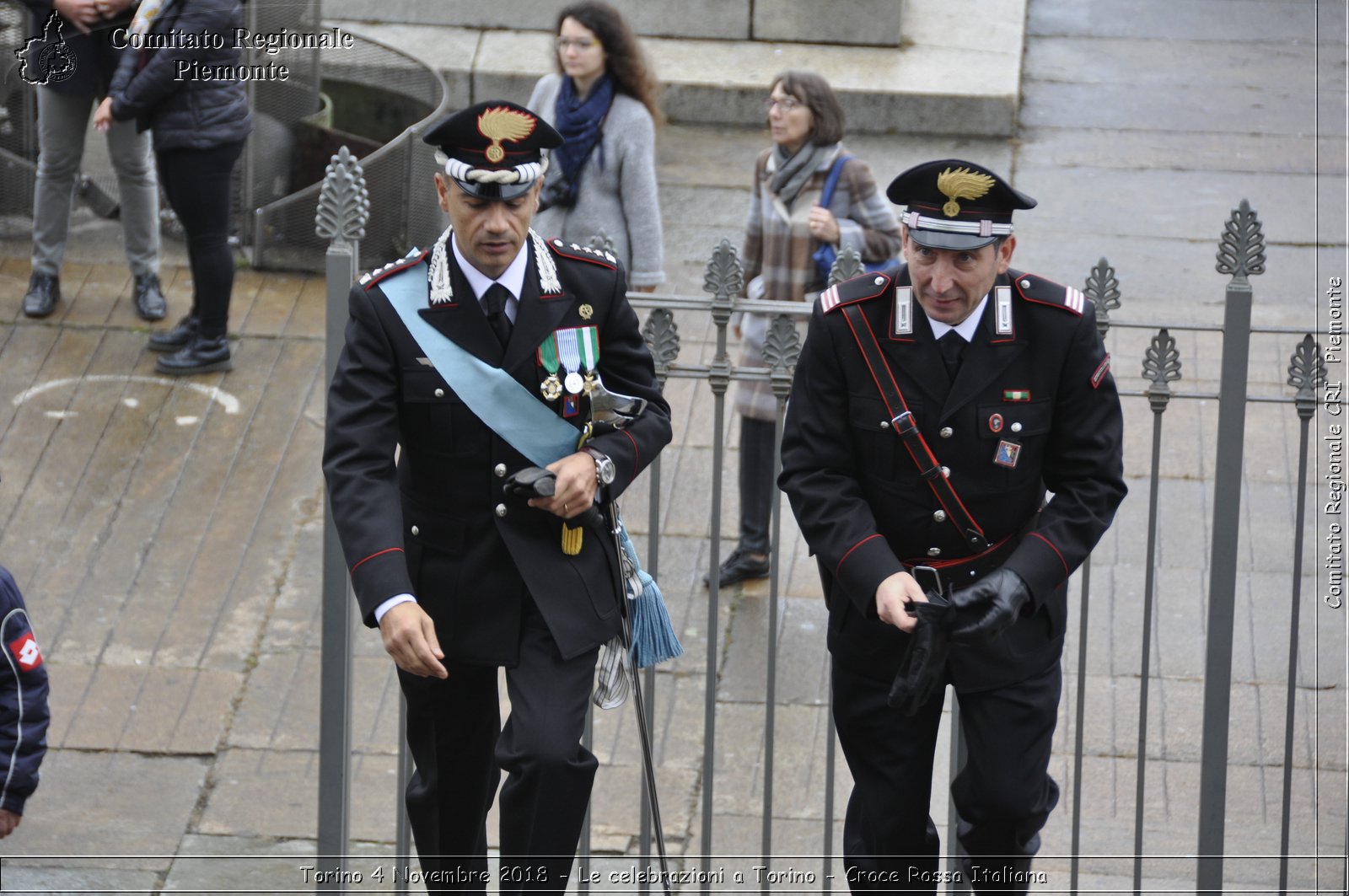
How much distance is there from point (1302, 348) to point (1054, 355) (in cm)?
83

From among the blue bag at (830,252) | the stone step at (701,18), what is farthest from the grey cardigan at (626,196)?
the stone step at (701,18)

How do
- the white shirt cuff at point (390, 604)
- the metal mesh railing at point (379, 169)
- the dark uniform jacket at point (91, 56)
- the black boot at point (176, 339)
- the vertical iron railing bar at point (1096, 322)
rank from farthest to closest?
the metal mesh railing at point (379, 169), the black boot at point (176, 339), the dark uniform jacket at point (91, 56), the vertical iron railing bar at point (1096, 322), the white shirt cuff at point (390, 604)

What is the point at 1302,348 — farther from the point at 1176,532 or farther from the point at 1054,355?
the point at 1176,532

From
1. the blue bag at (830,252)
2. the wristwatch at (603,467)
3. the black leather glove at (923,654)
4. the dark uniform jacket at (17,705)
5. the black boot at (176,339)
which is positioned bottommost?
the dark uniform jacket at (17,705)

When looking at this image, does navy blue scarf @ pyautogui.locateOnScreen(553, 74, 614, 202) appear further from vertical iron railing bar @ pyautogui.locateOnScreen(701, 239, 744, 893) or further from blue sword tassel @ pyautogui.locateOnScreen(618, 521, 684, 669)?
blue sword tassel @ pyautogui.locateOnScreen(618, 521, 684, 669)

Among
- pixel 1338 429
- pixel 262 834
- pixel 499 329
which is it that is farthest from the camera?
pixel 1338 429

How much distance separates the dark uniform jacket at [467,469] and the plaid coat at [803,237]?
2670 millimetres

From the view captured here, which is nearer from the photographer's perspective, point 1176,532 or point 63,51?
point 1176,532

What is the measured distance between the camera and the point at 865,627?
15.2 feet

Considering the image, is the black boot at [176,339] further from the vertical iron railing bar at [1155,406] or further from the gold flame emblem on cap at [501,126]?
the vertical iron railing bar at [1155,406]

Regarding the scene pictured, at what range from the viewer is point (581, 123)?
7648 millimetres

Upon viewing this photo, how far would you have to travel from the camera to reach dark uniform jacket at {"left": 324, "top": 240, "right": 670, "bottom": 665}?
4.36 meters

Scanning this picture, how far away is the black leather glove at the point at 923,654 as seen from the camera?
14.1 feet

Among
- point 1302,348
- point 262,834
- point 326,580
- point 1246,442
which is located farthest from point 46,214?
point 1302,348
